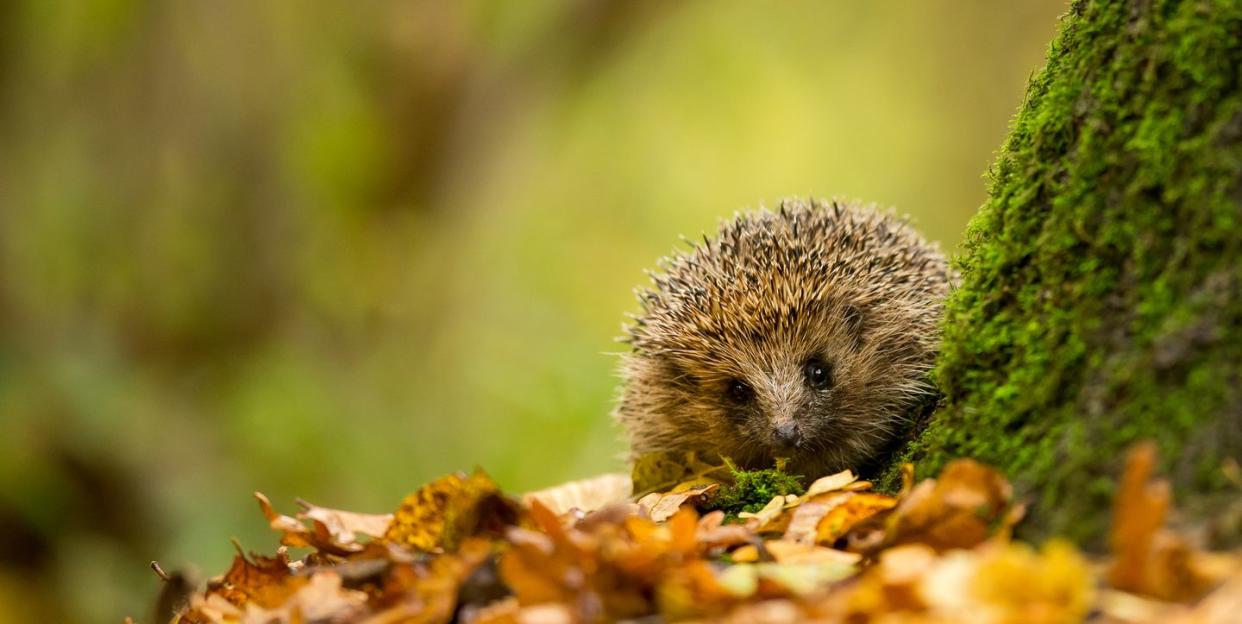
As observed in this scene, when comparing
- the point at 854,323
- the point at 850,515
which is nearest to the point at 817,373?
the point at 854,323

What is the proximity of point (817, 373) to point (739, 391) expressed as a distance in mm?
340

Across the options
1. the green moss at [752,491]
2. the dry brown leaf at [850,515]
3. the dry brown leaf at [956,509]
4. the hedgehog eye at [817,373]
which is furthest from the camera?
the hedgehog eye at [817,373]

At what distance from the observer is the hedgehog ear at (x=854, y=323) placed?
15.5 ft

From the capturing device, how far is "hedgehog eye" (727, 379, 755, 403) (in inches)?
189

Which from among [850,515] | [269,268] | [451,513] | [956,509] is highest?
[269,268]

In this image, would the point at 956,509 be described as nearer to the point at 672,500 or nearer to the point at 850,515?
the point at 850,515

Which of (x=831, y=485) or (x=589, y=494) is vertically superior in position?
(x=589, y=494)

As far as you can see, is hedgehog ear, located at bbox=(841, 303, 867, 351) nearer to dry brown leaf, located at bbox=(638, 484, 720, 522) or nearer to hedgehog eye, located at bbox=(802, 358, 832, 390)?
hedgehog eye, located at bbox=(802, 358, 832, 390)

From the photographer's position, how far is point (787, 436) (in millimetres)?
4348

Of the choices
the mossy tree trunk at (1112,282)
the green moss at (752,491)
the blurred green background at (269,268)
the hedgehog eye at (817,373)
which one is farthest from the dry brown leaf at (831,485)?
the blurred green background at (269,268)

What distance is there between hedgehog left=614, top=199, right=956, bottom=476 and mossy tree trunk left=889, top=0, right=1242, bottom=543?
114 cm

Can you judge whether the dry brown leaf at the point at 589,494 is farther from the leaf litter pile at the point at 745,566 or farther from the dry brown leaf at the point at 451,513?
the dry brown leaf at the point at 451,513

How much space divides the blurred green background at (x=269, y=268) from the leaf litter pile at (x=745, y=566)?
6355mm

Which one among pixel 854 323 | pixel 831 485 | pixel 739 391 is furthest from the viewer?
pixel 739 391
